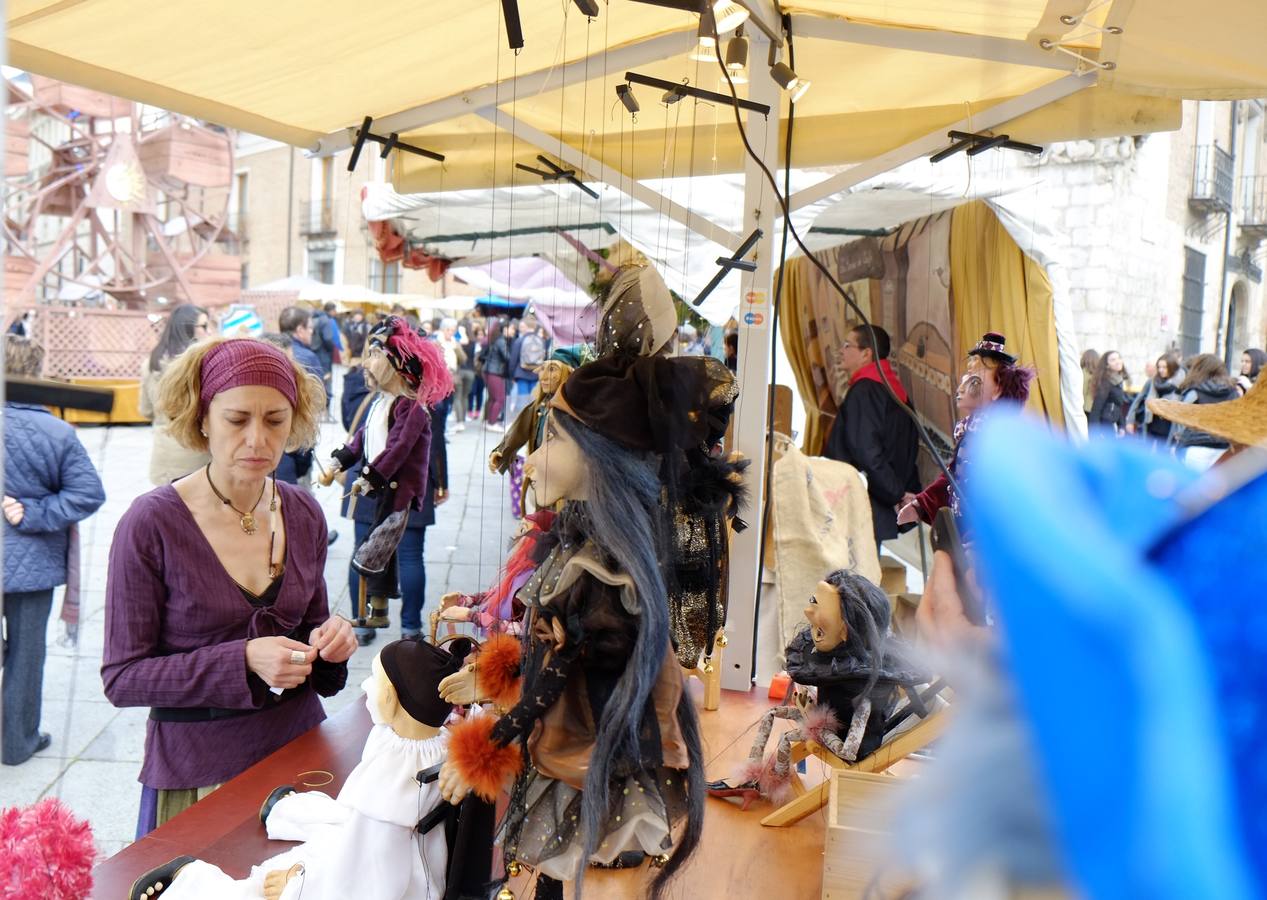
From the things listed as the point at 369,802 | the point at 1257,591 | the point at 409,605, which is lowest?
the point at 409,605

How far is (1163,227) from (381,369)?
1105cm

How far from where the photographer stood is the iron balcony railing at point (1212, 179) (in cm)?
1179

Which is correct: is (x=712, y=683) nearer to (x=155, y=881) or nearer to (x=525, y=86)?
(x=155, y=881)

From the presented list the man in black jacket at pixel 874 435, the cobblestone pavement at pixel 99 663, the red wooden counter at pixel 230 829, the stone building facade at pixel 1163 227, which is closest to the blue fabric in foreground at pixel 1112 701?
the cobblestone pavement at pixel 99 663

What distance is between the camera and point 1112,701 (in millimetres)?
283

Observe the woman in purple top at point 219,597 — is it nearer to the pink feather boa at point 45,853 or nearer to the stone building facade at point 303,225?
the pink feather boa at point 45,853

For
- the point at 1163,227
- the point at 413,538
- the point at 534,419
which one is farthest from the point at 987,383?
the point at 1163,227

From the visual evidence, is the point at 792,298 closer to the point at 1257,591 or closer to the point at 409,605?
the point at 409,605

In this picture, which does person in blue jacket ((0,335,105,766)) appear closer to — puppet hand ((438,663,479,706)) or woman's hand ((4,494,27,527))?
woman's hand ((4,494,27,527))

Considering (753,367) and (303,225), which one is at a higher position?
(303,225)

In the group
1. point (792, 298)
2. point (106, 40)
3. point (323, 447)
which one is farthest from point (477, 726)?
point (323, 447)

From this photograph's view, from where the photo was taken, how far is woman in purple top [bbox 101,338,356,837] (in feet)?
5.68

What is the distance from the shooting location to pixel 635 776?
1.53 m

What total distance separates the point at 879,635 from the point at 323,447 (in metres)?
6.49
